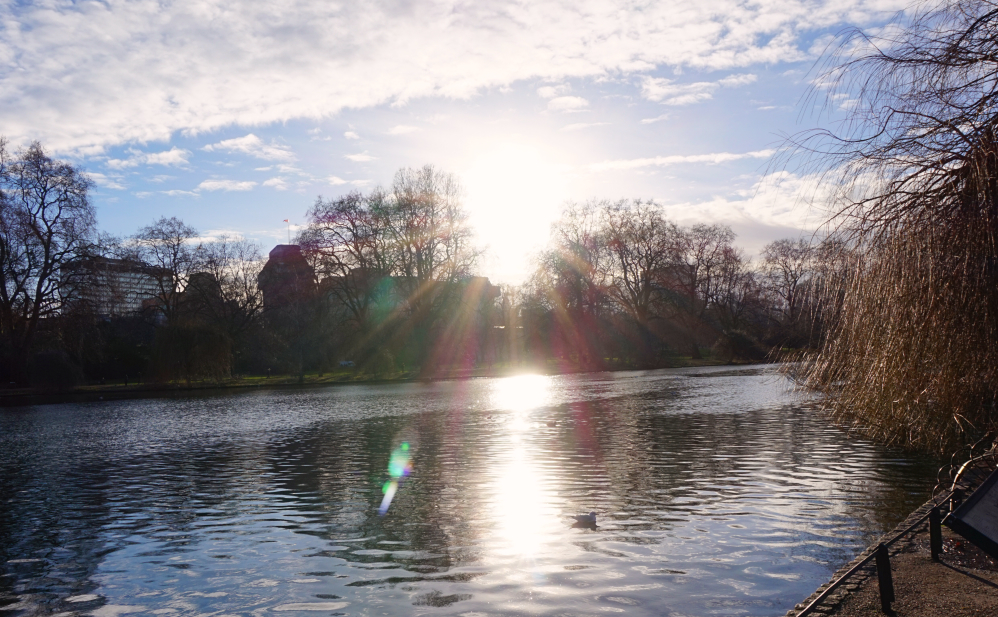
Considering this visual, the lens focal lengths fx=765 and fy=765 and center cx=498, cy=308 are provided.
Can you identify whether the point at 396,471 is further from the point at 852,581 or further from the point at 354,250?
the point at 354,250

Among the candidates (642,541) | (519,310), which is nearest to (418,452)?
(642,541)

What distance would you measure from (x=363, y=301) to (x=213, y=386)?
44.8ft

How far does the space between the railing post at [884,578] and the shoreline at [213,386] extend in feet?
139

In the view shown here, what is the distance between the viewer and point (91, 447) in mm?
20453

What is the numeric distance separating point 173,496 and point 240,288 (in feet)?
184

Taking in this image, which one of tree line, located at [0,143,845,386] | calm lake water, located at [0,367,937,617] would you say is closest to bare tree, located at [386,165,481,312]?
tree line, located at [0,143,845,386]

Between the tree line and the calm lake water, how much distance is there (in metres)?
26.4

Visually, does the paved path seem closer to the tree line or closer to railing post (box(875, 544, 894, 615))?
railing post (box(875, 544, 894, 615))

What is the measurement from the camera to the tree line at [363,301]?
4597 centimetres

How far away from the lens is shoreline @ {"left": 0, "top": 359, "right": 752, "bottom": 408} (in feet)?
143

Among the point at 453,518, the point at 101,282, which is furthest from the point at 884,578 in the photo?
the point at 101,282

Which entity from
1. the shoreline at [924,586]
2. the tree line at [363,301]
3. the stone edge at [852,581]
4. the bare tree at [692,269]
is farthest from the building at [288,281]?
the shoreline at [924,586]

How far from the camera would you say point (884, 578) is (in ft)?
17.3

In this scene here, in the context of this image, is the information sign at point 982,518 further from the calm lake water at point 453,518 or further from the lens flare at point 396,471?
the lens flare at point 396,471
